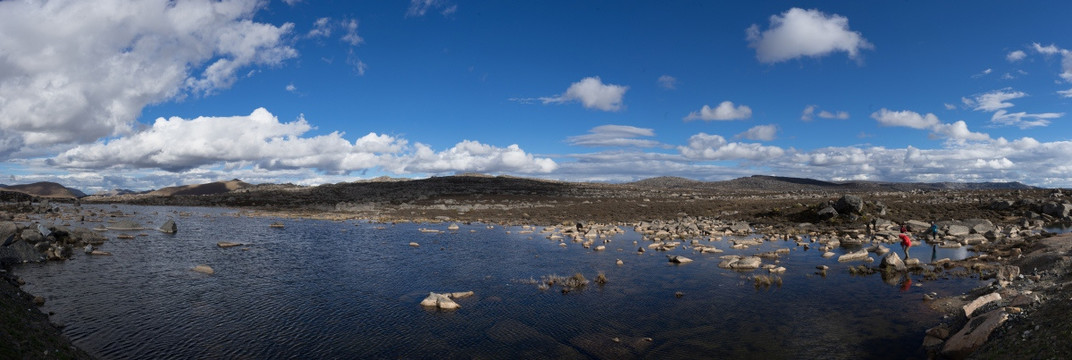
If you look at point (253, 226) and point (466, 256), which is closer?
point (466, 256)

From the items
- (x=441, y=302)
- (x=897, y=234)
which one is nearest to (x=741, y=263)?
(x=441, y=302)

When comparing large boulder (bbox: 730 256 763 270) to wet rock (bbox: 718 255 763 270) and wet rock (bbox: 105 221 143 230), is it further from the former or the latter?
wet rock (bbox: 105 221 143 230)

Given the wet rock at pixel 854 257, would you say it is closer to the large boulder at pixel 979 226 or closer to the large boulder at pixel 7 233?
the large boulder at pixel 979 226

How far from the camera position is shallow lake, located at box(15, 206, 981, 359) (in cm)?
1338

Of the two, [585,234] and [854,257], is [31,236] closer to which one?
[585,234]

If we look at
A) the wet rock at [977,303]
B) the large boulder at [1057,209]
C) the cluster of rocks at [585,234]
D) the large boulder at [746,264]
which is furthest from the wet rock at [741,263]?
the large boulder at [1057,209]

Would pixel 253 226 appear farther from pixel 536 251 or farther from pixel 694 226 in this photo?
pixel 694 226

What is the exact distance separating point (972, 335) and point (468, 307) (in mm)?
14354

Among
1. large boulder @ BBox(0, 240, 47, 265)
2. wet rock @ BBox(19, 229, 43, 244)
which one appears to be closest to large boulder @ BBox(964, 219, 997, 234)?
large boulder @ BBox(0, 240, 47, 265)

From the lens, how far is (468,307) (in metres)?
17.4

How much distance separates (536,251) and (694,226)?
63.7 feet

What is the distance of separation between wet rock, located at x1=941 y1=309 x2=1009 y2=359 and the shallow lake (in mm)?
978

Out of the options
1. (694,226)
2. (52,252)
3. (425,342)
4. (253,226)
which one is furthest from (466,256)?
(253,226)

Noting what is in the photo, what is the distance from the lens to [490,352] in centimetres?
1310
